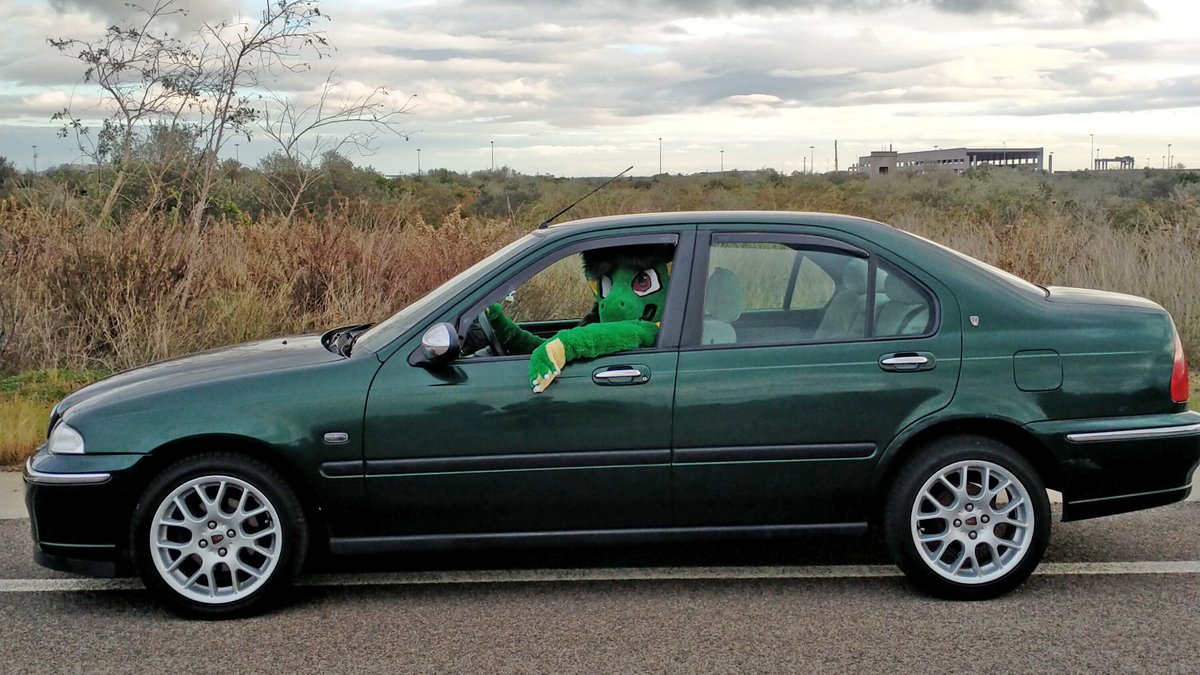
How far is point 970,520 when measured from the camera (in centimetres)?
470

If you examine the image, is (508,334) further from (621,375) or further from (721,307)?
(721,307)

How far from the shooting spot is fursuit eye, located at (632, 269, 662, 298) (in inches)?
198

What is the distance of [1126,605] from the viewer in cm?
464

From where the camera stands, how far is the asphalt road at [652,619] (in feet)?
13.5

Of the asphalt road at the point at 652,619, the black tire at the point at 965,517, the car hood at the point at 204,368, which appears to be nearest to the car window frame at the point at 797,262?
the black tire at the point at 965,517

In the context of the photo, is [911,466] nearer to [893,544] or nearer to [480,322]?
[893,544]

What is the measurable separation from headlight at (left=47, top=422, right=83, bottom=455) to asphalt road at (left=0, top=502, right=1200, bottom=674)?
65 centimetres

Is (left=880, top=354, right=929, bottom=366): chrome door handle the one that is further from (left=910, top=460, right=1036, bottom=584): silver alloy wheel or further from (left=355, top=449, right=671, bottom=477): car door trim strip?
(left=355, top=449, right=671, bottom=477): car door trim strip

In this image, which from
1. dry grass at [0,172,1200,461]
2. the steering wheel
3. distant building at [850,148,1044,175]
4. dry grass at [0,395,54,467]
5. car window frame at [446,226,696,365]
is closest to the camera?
car window frame at [446,226,696,365]

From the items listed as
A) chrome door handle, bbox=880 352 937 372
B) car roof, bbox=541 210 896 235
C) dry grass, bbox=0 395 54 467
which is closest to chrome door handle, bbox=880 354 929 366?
chrome door handle, bbox=880 352 937 372

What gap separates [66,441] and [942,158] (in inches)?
1999

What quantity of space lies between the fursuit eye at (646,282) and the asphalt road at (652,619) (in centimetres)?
120

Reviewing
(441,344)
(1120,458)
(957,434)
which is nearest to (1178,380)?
(1120,458)

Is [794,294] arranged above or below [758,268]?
below
